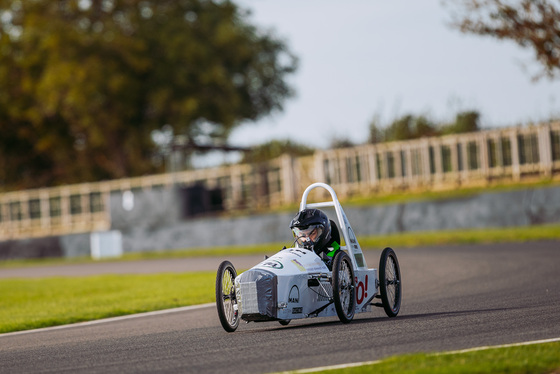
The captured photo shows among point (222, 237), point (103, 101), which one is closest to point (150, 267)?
point (222, 237)

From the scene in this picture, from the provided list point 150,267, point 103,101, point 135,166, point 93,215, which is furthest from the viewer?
point 135,166

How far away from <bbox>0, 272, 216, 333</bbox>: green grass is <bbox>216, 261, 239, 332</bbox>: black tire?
4.00 m

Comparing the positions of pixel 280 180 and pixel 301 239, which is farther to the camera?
pixel 280 180

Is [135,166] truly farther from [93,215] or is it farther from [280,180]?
[280,180]

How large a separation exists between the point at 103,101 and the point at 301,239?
4025 centimetres

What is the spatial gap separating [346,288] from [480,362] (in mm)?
3524

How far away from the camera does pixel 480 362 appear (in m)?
7.04

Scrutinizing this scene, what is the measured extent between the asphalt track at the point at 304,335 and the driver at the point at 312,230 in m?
0.84

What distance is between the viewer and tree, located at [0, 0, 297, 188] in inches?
1923

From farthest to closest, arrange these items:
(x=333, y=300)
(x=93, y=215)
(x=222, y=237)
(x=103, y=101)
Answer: (x=103, y=101)
(x=93, y=215)
(x=222, y=237)
(x=333, y=300)

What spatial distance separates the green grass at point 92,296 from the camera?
571 inches

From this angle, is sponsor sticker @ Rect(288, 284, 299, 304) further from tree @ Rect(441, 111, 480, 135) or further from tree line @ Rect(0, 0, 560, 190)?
tree line @ Rect(0, 0, 560, 190)

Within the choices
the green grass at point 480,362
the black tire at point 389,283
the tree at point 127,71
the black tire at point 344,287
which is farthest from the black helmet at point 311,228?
the tree at point 127,71

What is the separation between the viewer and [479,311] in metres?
10.8
